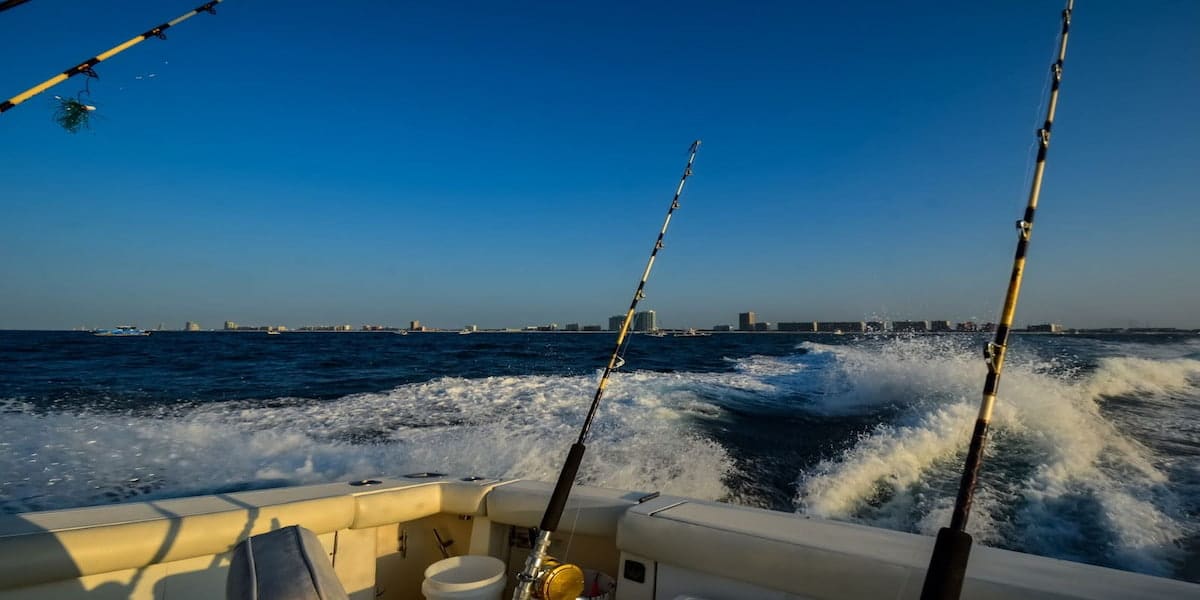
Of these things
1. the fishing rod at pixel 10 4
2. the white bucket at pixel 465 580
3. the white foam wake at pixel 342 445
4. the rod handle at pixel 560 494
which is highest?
the fishing rod at pixel 10 4

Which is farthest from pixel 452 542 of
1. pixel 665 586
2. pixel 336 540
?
pixel 665 586

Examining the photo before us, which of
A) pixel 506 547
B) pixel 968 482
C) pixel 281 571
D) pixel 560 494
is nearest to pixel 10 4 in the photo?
pixel 281 571

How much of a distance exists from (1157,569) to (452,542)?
4909 millimetres

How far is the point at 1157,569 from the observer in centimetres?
395

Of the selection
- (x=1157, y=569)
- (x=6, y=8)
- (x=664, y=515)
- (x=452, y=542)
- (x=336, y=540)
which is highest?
(x=6, y=8)

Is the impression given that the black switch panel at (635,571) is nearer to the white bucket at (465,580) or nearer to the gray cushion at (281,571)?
the white bucket at (465,580)

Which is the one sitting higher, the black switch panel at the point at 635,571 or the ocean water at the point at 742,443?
the black switch panel at the point at 635,571

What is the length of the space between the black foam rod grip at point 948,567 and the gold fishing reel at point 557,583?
Result: 1.16 metres

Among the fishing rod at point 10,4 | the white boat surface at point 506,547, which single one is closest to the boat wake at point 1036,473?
the white boat surface at point 506,547

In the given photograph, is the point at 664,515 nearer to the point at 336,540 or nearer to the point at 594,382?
the point at 336,540

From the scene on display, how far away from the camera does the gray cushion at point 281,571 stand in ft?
3.60

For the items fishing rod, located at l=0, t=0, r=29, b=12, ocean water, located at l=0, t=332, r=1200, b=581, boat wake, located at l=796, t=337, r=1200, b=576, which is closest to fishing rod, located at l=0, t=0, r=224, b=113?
fishing rod, located at l=0, t=0, r=29, b=12

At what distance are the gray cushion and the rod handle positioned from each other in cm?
99

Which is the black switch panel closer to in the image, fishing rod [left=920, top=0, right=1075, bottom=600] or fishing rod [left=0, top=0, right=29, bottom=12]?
fishing rod [left=920, top=0, right=1075, bottom=600]
